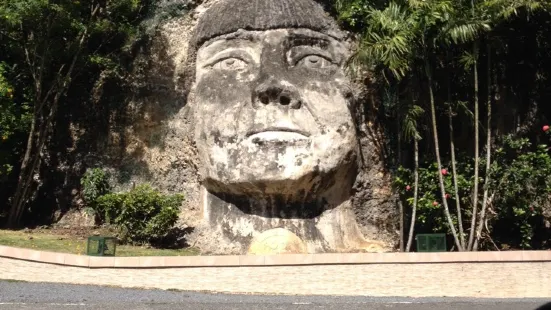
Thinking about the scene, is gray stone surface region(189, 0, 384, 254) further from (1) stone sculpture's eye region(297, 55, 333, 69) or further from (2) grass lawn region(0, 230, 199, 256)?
(2) grass lawn region(0, 230, 199, 256)

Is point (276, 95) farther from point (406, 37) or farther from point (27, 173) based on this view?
point (27, 173)

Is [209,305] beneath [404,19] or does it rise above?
beneath

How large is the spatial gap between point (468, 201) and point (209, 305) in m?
6.28

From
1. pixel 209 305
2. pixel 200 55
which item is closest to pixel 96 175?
pixel 200 55

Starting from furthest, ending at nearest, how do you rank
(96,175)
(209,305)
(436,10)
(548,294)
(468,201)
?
(96,175), (468,201), (436,10), (548,294), (209,305)

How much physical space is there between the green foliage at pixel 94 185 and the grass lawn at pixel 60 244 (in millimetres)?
1004

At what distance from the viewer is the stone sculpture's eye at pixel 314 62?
1405 cm

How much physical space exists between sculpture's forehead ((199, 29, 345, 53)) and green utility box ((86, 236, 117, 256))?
4622 millimetres

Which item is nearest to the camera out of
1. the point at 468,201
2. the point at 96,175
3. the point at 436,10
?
the point at 436,10

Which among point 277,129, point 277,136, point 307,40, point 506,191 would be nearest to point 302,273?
point 277,136

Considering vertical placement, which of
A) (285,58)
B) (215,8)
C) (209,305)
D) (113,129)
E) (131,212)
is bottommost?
(209,305)

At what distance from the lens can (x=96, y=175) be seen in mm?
14961

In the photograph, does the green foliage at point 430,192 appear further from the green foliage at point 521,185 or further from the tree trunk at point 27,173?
the tree trunk at point 27,173

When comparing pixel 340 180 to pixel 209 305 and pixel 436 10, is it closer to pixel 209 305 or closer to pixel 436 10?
pixel 436 10
